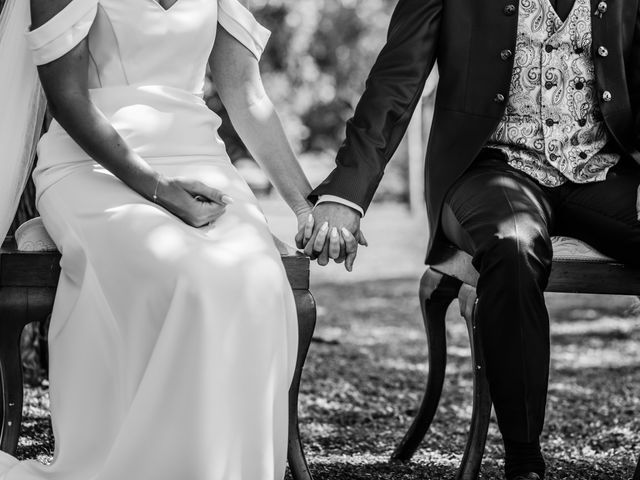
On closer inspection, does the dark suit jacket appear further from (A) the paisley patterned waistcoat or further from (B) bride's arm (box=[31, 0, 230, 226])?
(B) bride's arm (box=[31, 0, 230, 226])

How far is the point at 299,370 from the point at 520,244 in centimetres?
77

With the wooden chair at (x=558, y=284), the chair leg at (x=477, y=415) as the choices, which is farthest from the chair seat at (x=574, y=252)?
the chair leg at (x=477, y=415)

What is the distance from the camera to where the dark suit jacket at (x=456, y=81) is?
3.28 metres

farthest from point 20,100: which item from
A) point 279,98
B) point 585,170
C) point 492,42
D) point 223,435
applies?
point 279,98

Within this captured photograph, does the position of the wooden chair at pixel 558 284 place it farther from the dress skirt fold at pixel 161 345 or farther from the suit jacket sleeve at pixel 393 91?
the dress skirt fold at pixel 161 345

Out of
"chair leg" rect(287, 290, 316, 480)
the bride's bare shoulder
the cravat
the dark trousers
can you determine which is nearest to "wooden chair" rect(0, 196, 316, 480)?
"chair leg" rect(287, 290, 316, 480)

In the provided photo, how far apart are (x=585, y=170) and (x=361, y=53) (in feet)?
56.2

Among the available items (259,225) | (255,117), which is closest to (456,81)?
(255,117)

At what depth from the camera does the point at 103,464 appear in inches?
102

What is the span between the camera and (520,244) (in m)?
2.87

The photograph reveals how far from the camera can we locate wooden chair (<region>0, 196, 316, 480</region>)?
2.90m

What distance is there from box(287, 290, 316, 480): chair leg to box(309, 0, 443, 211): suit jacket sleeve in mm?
398

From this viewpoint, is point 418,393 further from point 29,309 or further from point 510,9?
point 29,309

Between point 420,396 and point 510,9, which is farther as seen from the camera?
point 420,396
